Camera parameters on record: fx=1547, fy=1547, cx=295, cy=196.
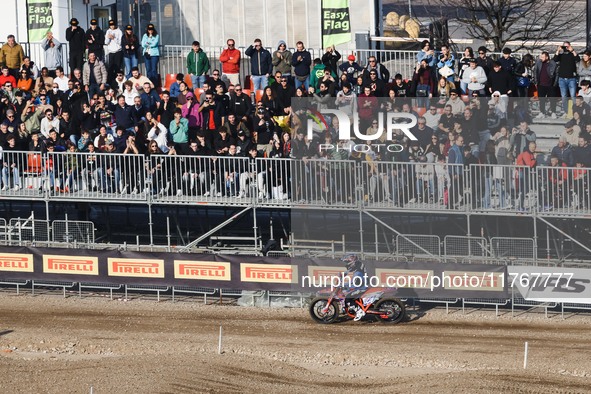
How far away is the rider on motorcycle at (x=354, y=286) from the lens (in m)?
33.4

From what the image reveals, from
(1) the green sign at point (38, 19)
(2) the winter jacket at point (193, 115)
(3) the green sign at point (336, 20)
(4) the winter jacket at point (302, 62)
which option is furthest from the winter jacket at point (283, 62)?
(1) the green sign at point (38, 19)

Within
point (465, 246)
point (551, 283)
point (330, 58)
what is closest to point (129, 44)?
point (330, 58)

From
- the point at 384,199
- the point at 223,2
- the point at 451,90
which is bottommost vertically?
the point at 384,199

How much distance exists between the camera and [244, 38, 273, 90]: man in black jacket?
39.0 metres

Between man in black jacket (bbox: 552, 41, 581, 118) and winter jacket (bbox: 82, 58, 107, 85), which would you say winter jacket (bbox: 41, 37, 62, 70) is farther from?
man in black jacket (bbox: 552, 41, 581, 118)

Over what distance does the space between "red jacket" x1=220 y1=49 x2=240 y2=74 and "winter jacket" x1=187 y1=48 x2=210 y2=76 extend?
49 centimetres

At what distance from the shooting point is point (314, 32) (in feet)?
142

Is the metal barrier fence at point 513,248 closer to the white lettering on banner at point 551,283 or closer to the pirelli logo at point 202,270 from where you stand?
the white lettering on banner at point 551,283

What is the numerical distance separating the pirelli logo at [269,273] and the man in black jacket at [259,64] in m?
6.18

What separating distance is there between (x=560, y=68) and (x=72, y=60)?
1282 centimetres

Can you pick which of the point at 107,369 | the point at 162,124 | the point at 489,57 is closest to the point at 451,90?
the point at 489,57

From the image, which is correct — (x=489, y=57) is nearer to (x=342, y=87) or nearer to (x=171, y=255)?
(x=342, y=87)

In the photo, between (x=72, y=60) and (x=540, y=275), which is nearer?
(x=540, y=275)

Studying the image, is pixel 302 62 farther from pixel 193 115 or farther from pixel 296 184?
pixel 296 184
